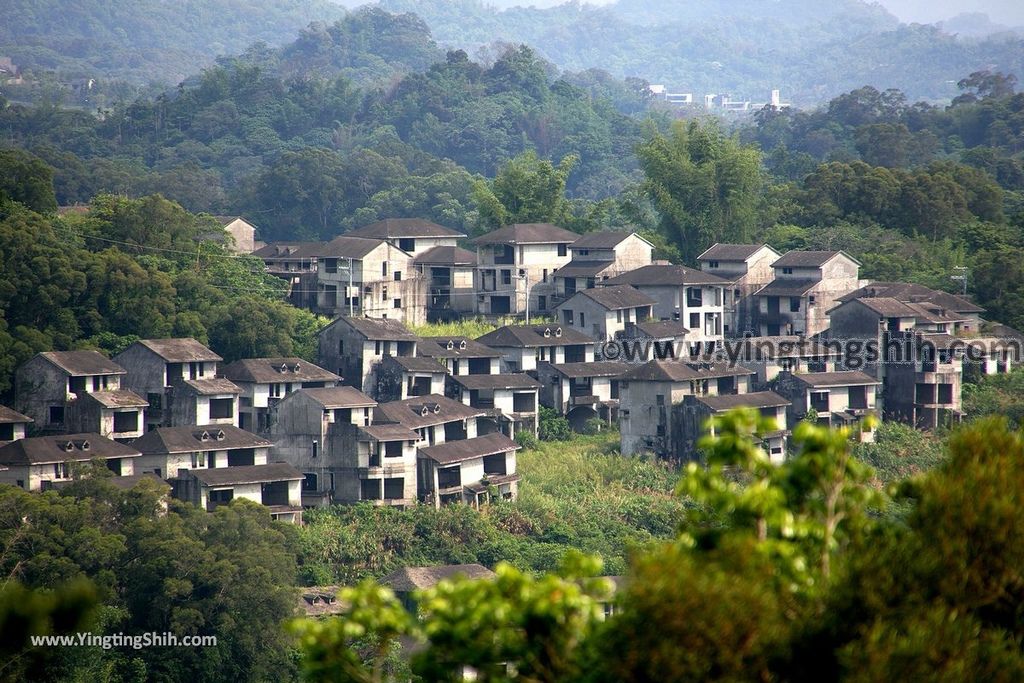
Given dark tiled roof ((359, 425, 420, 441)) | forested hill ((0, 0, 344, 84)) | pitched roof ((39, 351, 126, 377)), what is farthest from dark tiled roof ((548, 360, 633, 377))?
forested hill ((0, 0, 344, 84))

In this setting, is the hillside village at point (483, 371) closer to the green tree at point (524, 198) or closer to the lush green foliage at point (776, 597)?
the green tree at point (524, 198)

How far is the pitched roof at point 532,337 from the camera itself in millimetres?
33312

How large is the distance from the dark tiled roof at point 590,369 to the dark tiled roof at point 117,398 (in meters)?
9.44

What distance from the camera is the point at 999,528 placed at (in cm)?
847

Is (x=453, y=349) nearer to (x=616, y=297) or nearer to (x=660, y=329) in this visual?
(x=616, y=297)

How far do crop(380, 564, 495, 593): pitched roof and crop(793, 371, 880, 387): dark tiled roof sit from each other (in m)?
10.1

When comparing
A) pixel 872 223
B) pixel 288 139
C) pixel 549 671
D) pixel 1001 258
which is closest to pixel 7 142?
pixel 288 139

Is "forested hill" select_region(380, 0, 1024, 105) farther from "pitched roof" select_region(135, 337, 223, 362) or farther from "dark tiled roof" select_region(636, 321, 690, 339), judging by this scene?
"pitched roof" select_region(135, 337, 223, 362)

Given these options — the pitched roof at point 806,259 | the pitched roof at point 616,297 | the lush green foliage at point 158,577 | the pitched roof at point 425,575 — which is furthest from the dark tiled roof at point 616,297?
the lush green foliage at point 158,577

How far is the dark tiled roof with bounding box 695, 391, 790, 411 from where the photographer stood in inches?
1188

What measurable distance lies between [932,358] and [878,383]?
5.04 feet

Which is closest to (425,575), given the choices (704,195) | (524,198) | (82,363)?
(82,363)

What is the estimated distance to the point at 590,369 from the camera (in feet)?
109

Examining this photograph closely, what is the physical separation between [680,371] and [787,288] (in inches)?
239
